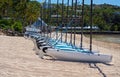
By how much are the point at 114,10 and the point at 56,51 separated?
74052 mm

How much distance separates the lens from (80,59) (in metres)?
17.0

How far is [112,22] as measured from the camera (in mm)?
108250

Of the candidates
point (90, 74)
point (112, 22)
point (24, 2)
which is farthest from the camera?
point (112, 22)

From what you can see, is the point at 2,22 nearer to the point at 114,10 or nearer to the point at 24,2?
the point at 24,2

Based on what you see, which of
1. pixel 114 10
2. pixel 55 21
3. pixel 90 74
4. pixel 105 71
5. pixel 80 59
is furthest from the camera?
pixel 114 10

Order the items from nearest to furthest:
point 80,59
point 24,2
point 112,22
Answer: point 80,59, point 24,2, point 112,22

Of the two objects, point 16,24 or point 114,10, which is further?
point 114,10

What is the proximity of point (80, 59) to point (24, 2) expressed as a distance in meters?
39.6

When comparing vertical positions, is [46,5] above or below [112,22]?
above

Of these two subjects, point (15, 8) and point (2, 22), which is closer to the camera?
point (15, 8)

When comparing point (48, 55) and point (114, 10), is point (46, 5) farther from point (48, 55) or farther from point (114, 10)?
point (114, 10)

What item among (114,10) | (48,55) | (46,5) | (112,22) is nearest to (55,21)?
(46,5)

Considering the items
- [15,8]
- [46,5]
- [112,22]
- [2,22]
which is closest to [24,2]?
[15,8]

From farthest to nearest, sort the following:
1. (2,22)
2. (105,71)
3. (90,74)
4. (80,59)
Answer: (2,22)
(80,59)
(105,71)
(90,74)
